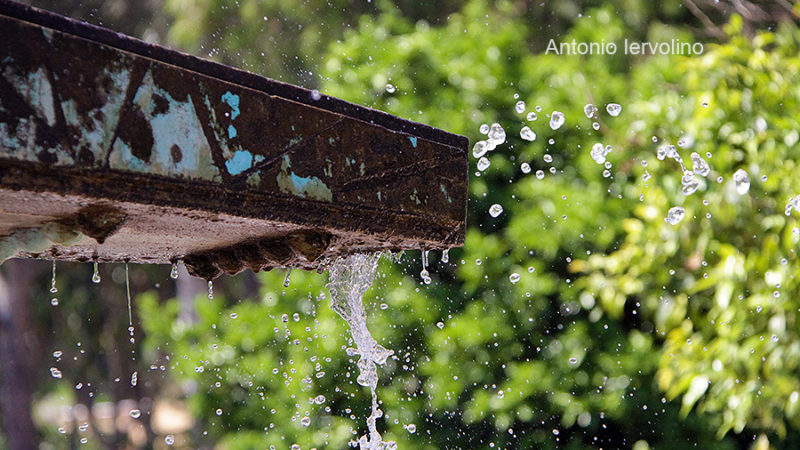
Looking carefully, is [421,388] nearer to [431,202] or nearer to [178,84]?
[431,202]

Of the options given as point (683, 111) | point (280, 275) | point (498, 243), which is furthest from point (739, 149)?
point (280, 275)

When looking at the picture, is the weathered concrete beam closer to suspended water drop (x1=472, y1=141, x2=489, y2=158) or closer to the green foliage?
the green foliage

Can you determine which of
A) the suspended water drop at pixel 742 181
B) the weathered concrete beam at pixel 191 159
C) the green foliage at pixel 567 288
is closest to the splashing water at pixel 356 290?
the weathered concrete beam at pixel 191 159

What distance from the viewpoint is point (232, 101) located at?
1114 millimetres

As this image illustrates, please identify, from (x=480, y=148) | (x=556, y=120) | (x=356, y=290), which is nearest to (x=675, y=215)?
(x=556, y=120)

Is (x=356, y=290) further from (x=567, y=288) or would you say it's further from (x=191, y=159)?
(x=567, y=288)

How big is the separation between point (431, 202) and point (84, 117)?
0.57 metres

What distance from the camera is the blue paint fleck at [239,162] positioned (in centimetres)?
110

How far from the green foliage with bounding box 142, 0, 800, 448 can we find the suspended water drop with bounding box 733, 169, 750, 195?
67mm

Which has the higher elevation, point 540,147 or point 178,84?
point 540,147

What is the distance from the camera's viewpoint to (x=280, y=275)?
422 cm

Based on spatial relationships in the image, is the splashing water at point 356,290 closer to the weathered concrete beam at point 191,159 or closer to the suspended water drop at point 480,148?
the weathered concrete beam at point 191,159

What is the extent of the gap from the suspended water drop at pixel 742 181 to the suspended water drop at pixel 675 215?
0.24 m

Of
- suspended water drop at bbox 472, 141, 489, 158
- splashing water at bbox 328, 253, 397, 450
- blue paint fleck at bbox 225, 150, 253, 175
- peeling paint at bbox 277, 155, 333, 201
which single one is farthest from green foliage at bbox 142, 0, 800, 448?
blue paint fleck at bbox 225, 150, 253, 175
